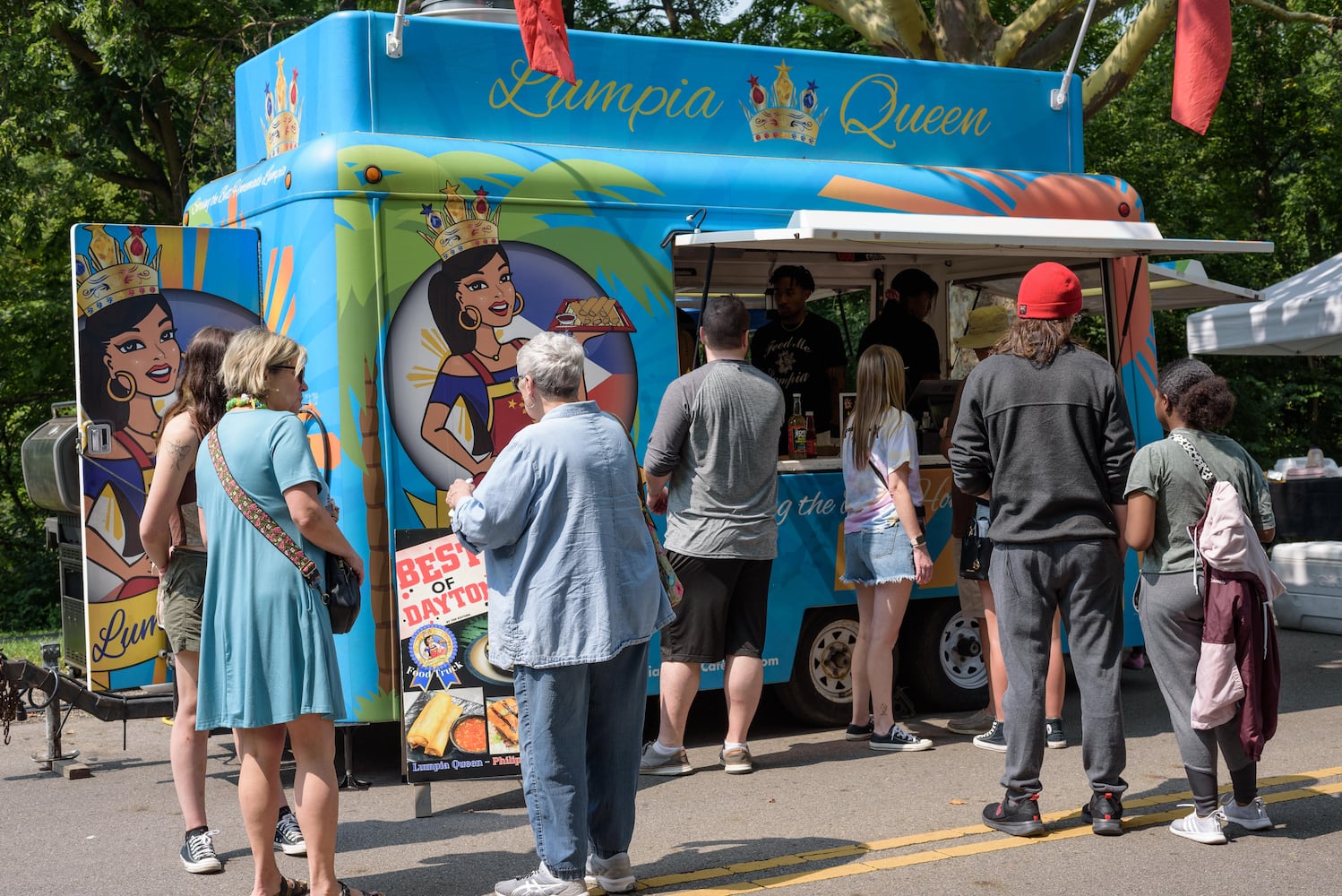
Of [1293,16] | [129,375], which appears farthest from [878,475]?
[1293,16]

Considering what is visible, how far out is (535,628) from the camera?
401 cm

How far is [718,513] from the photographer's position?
5.81 metres

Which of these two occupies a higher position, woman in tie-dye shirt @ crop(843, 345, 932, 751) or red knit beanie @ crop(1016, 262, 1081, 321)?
red knit beanie @ crop(1016, 262, 1081, 321)

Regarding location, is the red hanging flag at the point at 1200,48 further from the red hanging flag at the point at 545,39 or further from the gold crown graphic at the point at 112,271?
the gold crown graphic at the point at 112,271

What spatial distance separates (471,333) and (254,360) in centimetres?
184

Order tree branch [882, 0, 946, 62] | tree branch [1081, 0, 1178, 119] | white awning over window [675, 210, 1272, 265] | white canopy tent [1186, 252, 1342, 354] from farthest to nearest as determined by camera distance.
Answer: tree branch [882, 0, 946, 62], tree branch [1081, 0, 1178, 119], white canopy tent [1186, 252, 1342, 354], white awning over window [675, 210, 1272, 265]

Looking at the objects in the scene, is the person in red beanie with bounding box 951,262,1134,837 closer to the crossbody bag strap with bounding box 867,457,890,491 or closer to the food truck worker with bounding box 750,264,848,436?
the crossbody bag strap with bounding box 867,457,890,491

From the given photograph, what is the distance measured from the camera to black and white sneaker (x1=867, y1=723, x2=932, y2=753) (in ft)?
20.8

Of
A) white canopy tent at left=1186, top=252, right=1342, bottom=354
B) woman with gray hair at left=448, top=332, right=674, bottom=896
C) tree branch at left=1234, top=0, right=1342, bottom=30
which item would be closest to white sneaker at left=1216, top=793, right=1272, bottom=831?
woman with gray hair at left=448, top=332, right=674, bottom=896

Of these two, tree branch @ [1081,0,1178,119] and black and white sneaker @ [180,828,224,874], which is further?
tree branch @ [1081,0,1178,119]

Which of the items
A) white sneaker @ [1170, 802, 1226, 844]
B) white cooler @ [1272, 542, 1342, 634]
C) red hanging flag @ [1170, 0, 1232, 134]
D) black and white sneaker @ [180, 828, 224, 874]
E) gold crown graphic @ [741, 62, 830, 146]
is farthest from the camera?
white cooler @ [1272, 542, 1342, 634]

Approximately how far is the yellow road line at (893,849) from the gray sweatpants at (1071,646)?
21cm

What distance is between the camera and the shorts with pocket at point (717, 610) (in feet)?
19.0

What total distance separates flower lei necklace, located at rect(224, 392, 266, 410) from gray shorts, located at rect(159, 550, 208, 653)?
0.91 meters
